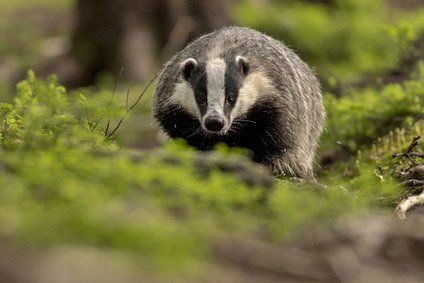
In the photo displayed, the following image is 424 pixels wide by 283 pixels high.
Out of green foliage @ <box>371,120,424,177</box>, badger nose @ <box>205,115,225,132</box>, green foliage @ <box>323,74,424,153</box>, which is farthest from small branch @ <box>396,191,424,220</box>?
green foliage @ <box>323,74,424,153</box>

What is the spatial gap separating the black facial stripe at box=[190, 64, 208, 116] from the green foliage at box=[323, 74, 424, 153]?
191cm

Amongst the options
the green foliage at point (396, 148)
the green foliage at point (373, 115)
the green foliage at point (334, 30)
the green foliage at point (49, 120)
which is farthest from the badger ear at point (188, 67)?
the green foliage at point (334, 30)

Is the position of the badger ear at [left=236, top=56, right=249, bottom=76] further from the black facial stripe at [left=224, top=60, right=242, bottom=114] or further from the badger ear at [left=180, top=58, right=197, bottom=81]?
the badger ear at [left=180, top=58, right=197, bottom=81]

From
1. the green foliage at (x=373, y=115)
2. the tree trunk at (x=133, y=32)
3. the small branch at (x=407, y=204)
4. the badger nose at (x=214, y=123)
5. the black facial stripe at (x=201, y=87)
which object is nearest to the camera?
the small branch at (x=407, y=204)

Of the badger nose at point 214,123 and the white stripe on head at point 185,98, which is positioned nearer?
the badger nose at point 214,123

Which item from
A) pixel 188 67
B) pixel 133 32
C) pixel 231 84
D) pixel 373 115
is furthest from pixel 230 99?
pixel 133 32

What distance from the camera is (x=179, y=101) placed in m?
6.50

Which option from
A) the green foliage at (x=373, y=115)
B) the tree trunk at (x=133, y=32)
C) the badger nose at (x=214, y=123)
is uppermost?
the tree trunk at (x=133, y=32)

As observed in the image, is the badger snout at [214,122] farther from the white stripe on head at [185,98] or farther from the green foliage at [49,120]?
the green foliage at [49,120]

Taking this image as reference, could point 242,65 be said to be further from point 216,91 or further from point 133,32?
point 133,32

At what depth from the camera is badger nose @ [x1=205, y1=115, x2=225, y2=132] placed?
588 centimetres

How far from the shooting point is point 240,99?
20.5 feet

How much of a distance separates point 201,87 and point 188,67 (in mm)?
220

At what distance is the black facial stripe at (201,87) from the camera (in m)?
6.09
